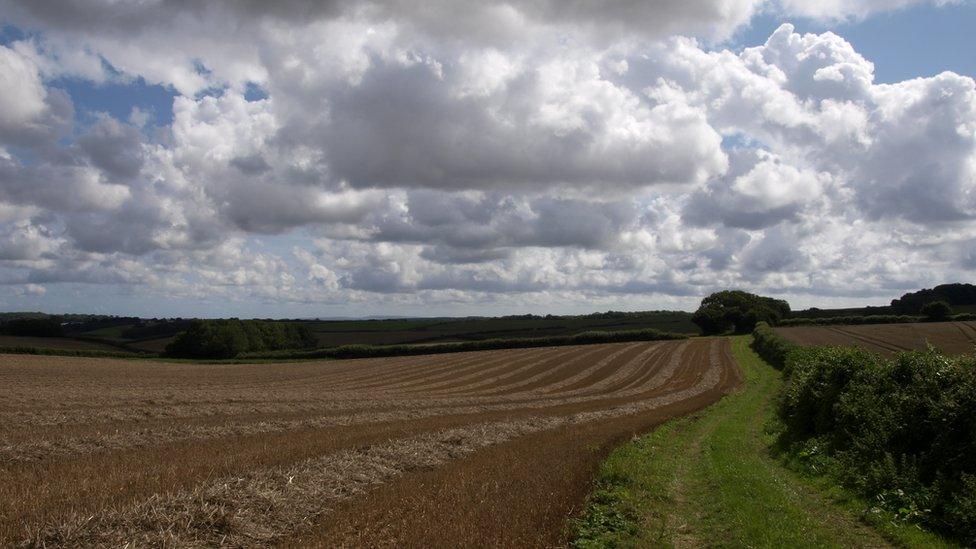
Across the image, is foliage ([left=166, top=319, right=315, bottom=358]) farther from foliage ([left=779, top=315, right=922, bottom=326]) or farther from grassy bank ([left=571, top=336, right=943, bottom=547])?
foliage ([left=779, top=315, right=922, bottom=326])

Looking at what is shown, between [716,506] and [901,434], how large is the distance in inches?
226

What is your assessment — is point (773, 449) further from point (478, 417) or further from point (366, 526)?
point (366, 526)

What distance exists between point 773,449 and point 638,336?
3516 inches

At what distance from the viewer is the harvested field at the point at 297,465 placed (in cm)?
996

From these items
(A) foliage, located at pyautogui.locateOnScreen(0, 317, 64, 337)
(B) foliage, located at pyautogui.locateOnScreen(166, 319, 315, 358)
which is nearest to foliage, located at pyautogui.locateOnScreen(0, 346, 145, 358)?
(B) foliage, located at pyautogui.locateOnScreen(166, 319, 315, 358)

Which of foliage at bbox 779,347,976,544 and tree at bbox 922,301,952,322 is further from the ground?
tree at bbox 922,301,952,322

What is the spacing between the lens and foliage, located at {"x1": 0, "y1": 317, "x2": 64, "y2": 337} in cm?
10381

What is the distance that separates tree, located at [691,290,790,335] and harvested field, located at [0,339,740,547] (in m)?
99.4

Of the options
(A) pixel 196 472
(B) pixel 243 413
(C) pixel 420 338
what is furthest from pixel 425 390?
(C) pixel 420 338

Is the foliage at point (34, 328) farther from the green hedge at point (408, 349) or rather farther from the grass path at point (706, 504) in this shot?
the grass path at point (706, 504)

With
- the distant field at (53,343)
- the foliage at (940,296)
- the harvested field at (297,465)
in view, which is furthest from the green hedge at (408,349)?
the foliage at (940,296)

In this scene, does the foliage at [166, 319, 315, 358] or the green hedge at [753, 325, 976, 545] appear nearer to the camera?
the green hedge at [753, 325, 976, 545]

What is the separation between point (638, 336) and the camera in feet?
360

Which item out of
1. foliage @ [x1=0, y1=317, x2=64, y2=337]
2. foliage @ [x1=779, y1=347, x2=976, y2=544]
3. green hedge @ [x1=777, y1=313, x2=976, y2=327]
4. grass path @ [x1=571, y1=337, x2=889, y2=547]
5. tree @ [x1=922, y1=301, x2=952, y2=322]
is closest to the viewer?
grass path @ [x1=571, y1=337, x2=889, y2=547]
